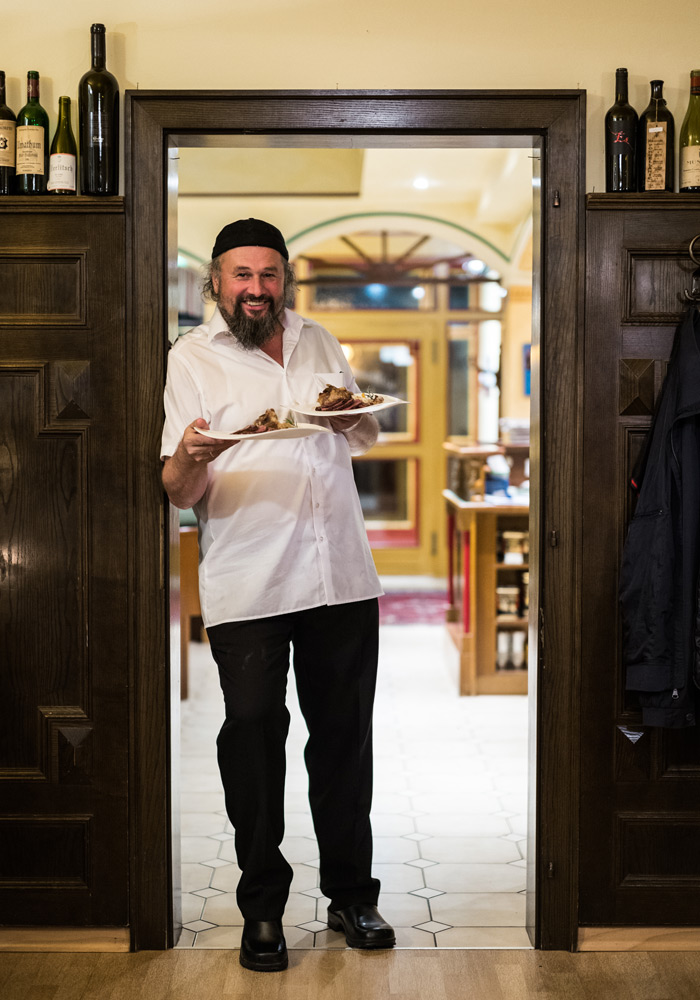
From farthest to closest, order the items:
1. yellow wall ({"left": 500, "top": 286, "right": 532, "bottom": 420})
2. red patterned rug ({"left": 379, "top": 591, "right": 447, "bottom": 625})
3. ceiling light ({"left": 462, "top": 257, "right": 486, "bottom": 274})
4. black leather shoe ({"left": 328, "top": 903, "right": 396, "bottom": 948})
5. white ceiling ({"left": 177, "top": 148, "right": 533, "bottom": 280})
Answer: ceiling light ({"left": 462, "top": 257, "right": 486, "bottom": 274})
yellow wall ({"left": 500, "top": 286, "right": 532, "bottom": 420})
red patterned rug ({"left": 379, "top": 591, "right": 447, "bottom": 625})
white ceiling ({"left": 177, "top": 148, "right": 533, "bottom": 280})
black leather shoe ({"left": 328, "top": 903, "right": 396, "bottom": 948})

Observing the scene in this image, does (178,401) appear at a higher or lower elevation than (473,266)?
lower

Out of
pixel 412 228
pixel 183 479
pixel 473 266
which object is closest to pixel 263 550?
pixel 183 479

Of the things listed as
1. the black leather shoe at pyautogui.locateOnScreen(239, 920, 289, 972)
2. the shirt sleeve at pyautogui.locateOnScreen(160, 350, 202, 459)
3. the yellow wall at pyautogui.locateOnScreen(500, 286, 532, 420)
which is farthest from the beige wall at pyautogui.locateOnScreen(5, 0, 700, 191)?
the yellow wall at pyautogui.locateOnScreen(500, 286, 532, 420)

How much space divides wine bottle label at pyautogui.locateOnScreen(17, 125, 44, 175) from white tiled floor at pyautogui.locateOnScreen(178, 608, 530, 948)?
2.09 meters

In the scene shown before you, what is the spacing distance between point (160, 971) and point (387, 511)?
295 inches

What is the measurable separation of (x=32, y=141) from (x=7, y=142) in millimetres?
68

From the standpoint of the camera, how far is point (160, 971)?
268 cm

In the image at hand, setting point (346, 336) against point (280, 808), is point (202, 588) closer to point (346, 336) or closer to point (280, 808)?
point (280, 808)

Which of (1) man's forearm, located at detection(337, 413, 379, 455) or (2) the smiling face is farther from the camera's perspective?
(1) man's forearm, located at detection(337, 413, 379, 455)

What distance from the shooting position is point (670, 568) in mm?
2617

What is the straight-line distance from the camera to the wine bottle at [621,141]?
2658mm

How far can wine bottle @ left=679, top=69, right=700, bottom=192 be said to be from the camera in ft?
8.75

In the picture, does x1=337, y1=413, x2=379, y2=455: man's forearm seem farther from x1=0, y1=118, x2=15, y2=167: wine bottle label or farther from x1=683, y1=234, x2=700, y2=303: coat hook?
x1=0, y1=118, x2=15, y2=167: wine bottle label

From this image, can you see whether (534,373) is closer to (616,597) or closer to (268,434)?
(616,597)
